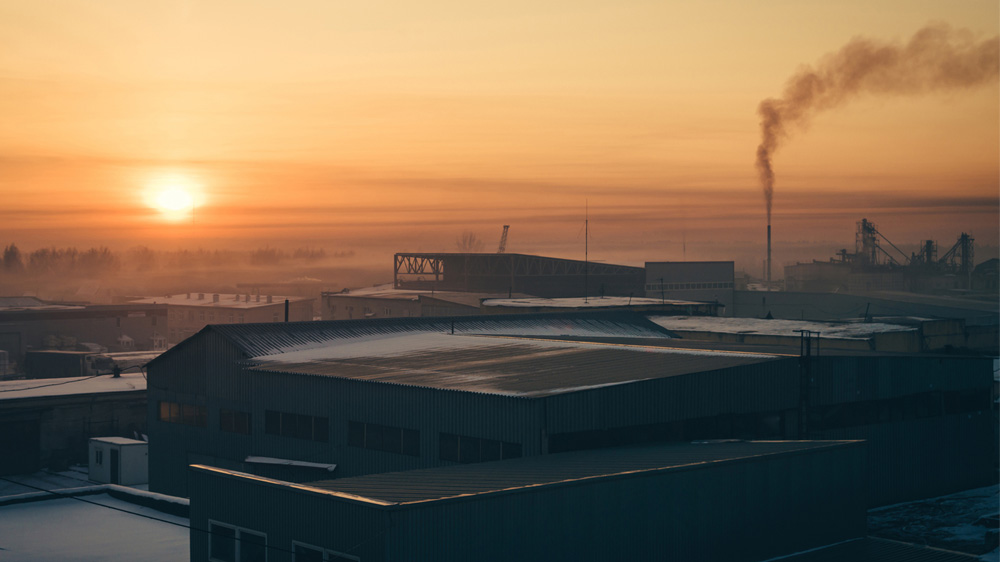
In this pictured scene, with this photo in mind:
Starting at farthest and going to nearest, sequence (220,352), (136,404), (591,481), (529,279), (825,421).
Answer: (529,279) < (136,404) < (220,352) < (825,421) < (591,481)

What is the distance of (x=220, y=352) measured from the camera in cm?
3784

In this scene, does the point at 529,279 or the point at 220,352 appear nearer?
the point at 220,352

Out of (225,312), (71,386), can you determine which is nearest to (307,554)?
(71,386)

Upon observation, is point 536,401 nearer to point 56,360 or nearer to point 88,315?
point 56,360

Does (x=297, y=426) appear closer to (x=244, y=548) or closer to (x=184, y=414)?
(x=184, y=414)

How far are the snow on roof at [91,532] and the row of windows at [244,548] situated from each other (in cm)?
562

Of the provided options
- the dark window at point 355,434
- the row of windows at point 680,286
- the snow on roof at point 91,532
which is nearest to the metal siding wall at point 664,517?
the dark window at point 355,434

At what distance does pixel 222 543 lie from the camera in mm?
21859

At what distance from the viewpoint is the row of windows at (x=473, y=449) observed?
26.0m

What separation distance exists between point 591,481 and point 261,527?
716cm

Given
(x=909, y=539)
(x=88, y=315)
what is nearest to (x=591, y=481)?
(x=909, y=539)

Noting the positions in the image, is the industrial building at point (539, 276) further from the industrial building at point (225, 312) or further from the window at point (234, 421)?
the window at point (234, 421)

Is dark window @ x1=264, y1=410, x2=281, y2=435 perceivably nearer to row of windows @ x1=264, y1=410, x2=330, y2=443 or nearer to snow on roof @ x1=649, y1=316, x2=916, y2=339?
row of windows @ x1=264, y1=410, x2=330, y2=443

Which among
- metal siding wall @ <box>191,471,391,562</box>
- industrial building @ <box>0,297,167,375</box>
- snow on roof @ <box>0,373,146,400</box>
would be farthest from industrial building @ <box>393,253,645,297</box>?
metal siding wall @ <box>191,471,391,562</box>
